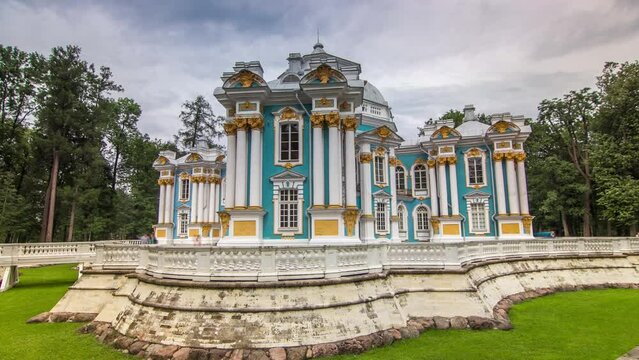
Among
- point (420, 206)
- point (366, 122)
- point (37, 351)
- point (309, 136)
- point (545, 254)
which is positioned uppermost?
point (366, 122)

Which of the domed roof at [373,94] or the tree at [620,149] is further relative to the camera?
the domed roof at [373,94]

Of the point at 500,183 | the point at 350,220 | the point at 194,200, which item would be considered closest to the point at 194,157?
the point at 194,200

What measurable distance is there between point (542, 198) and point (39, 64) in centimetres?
4156

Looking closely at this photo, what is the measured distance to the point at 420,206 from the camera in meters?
25.0

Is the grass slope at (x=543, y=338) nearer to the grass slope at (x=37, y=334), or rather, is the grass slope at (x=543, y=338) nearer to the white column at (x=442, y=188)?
the grass slope at (x=37, y=334)

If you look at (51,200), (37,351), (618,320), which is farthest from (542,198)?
(51,200)

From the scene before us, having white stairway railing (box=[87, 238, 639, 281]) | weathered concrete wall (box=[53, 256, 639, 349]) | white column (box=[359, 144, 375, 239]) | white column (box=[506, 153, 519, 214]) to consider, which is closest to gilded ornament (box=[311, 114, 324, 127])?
white stairway railing (box=[87, 238, 639, 281])

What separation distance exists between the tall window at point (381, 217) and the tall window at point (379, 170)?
4.28 feet

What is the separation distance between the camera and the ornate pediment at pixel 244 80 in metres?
13.9

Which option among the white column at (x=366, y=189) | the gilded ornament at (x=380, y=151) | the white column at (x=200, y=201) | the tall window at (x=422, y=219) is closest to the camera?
the white column at (x=366, y=189)

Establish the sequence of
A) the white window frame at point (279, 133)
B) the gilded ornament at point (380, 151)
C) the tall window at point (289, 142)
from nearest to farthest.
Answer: the white window frame at point (279, 133) → the tall window at point (289, 142) → the gilded ornament at point (380, 151)

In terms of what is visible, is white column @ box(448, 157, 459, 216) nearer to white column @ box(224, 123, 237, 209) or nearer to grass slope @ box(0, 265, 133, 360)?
white column @ box(224, 123, 237, 209)

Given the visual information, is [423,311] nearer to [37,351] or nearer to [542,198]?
[37,351]

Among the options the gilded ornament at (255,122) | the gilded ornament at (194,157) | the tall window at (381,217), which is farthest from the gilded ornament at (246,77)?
the gilded ornament at (194,157)
